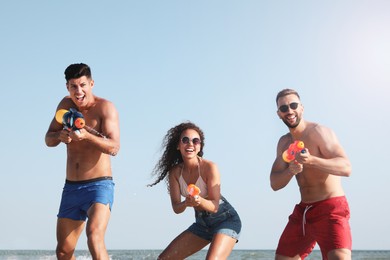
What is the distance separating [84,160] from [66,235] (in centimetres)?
95

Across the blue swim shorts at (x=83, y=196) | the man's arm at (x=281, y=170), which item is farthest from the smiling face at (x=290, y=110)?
the blue swim shorts at (x=83, y=196)

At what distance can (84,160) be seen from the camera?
21.2 ft

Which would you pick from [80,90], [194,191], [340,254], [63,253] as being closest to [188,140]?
[194,191]

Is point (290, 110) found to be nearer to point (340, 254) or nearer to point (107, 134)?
point (340, 254)

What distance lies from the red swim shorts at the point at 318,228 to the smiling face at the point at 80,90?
291 centimetres

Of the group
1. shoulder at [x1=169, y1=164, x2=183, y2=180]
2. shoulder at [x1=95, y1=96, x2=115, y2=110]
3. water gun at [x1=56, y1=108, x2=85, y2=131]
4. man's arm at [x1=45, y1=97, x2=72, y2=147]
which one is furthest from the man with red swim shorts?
man's arm at [x1=45, y1=97, x2=72, y2=147]

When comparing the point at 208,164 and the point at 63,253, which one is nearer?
the point at 63,253

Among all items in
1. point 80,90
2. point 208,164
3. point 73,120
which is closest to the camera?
point 73,120

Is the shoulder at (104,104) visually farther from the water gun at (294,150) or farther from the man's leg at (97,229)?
the water gun at (294,150)

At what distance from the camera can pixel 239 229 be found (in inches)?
263

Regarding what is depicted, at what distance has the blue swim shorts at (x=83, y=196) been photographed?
6230 mm

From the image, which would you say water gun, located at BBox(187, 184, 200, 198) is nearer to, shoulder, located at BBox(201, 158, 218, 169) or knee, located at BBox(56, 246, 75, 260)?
shoulder, located at BBox(201, 158, 218, 169)

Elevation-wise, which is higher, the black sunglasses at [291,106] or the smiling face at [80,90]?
the smiling face at [80,90]

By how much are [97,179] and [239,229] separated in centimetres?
190
